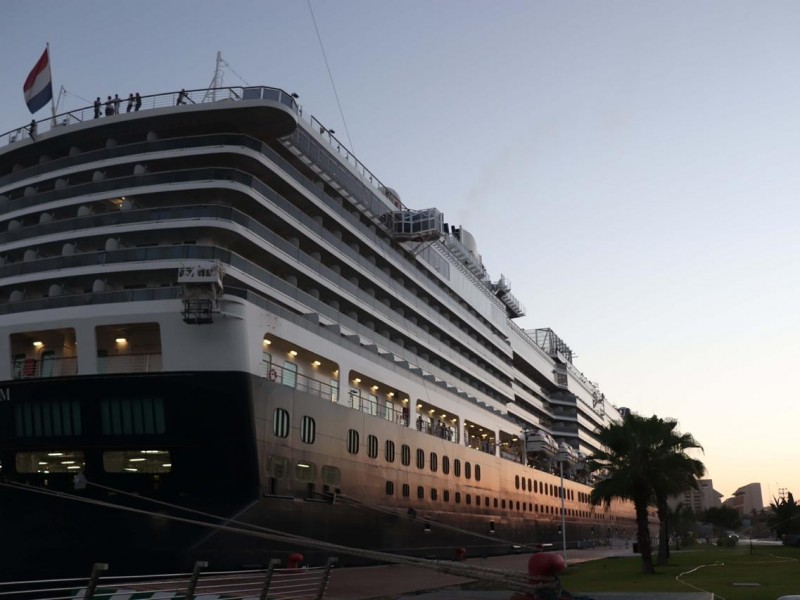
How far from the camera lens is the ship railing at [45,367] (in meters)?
22.9

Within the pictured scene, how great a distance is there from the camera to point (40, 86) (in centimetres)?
2977

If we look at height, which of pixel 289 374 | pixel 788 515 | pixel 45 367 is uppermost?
pixel 45 367

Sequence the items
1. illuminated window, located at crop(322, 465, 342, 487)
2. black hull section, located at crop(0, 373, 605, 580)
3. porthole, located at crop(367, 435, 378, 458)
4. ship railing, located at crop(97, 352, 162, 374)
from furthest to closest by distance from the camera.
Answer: porthole, located at crop(367, 435, 378, 458) → illuminated window, located at crop(322, 465, 342, 487) → ship railing, located at crop(97, 352, 162, 374) → black hull section, located at crop(0, 373, 605, 580)

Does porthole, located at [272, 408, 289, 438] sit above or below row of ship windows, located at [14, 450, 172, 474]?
above

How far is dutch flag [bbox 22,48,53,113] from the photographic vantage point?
29547 mm

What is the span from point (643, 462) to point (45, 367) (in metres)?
20.7

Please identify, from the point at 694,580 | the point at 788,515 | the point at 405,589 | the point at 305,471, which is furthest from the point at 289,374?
the point at 788,515

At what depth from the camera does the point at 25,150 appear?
99.0 feet

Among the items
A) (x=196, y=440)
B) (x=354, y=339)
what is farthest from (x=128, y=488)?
(x=354, y=339)

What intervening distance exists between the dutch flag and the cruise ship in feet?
3.14

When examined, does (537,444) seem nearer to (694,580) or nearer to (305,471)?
(694,580)

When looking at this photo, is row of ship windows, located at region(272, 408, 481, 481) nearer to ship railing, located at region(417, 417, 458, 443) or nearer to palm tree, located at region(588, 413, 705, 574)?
ship railing, located at region(417, 417, 458, 443)

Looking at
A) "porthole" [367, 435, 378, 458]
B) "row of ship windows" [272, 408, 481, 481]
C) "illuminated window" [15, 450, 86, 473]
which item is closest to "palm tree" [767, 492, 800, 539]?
"row of ship windows" [272, 408, 481, 481]

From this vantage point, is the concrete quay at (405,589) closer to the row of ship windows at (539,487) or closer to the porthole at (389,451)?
the porthole at (389,451)
